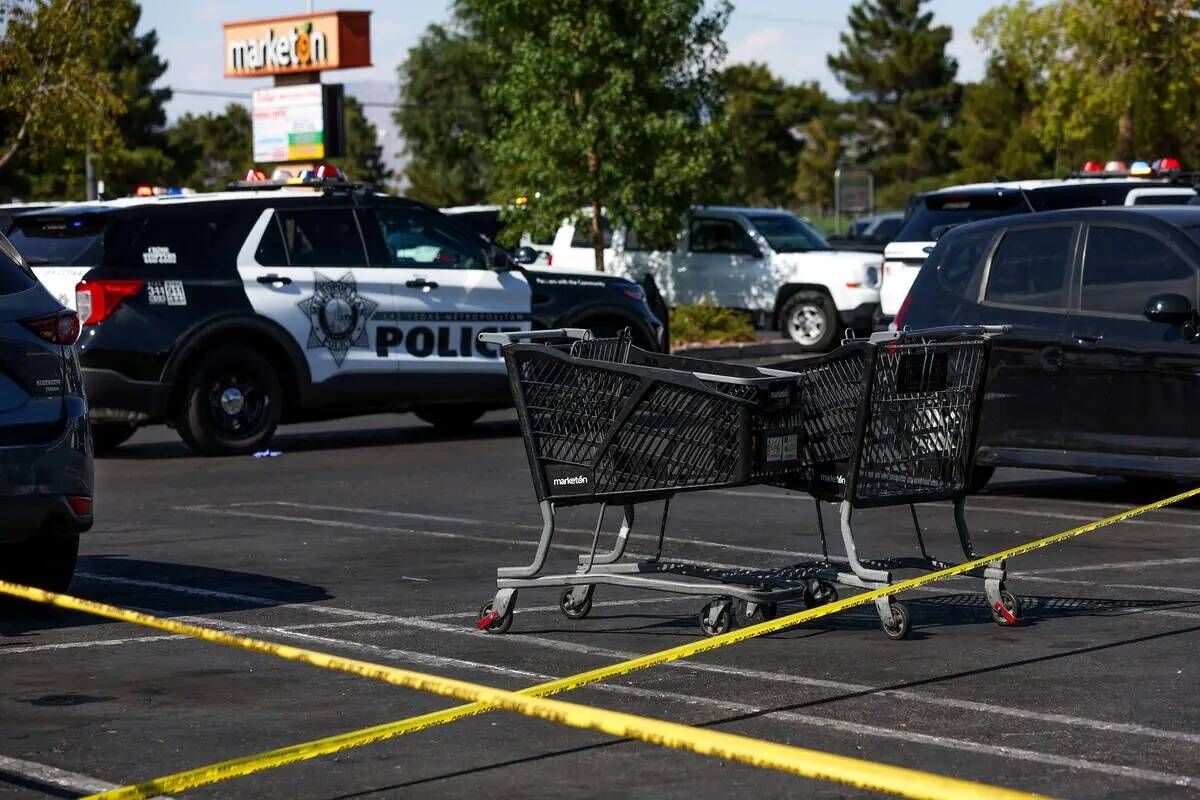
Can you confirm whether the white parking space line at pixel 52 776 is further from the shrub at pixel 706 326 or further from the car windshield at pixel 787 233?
the car windshield at pixel 787 233

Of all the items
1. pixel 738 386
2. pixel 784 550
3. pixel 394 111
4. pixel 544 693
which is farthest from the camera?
pixel 394 111

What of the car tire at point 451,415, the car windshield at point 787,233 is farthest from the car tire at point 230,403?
the car windshield at point 787,233

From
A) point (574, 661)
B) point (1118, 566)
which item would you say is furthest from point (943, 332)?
point (1118, 566)

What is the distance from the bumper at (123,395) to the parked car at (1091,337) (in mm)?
5802

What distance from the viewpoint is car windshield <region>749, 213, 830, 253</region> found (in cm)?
2572

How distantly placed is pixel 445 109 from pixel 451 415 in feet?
205

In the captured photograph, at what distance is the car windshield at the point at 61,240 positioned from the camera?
1430cm

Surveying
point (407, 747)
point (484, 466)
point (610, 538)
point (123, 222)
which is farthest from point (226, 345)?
point (407, 747)

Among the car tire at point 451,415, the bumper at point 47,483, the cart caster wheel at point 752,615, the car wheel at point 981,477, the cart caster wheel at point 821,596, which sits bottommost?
the car tire at point 451,415

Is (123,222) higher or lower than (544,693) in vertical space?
higher

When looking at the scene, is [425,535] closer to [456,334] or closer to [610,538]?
[610,538]

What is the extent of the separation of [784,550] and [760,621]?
223cm

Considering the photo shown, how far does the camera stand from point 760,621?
24.5ft

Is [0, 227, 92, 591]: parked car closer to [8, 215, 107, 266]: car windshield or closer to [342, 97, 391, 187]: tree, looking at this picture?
[8, 215, 107, 266]: car windshield
